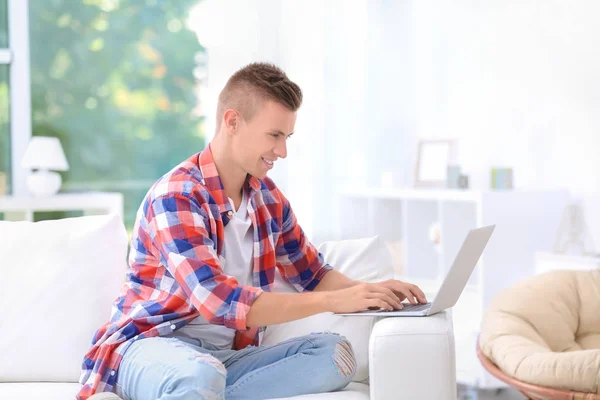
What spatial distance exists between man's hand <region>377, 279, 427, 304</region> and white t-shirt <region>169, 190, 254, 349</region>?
0.37 m

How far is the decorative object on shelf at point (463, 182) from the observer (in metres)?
3.96

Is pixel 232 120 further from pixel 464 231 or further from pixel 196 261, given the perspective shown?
pixel 464 231

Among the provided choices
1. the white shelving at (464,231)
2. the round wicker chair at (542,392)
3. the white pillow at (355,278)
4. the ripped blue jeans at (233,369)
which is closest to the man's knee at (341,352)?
the ripped blue jeans at (233,369)

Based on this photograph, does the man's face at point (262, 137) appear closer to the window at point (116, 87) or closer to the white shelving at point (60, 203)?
the white shelving at point (60, 203)

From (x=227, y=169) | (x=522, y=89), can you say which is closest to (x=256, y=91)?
(x=227, y=169)

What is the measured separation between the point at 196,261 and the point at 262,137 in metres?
0.39

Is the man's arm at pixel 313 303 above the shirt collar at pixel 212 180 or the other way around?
the other way around

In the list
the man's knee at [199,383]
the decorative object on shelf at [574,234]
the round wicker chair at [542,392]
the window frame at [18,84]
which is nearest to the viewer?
the man's knee at [199,383]

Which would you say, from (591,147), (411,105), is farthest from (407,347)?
(411,105)

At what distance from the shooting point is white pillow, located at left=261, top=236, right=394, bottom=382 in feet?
6.94

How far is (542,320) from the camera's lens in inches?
111

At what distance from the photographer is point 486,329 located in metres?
2.84

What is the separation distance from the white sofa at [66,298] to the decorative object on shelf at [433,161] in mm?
1952

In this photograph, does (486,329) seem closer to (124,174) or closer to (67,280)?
(67,280)
